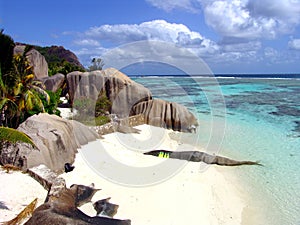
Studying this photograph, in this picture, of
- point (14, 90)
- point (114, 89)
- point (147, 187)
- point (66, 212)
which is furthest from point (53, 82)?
point (66, 212)

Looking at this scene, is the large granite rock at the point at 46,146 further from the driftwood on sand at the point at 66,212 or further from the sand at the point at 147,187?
the driftwood on sand at the point at 66,212

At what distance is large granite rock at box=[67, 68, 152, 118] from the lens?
693 inches

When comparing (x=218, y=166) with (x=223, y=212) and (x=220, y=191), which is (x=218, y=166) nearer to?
(x=220, y=191)

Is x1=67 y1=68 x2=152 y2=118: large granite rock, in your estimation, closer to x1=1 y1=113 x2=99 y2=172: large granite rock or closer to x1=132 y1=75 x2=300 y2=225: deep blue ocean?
x1=132 y1=75 x2=300 y2=225: deep blue ocean

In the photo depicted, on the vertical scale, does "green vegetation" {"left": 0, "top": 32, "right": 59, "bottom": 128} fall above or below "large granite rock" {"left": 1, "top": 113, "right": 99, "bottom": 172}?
above

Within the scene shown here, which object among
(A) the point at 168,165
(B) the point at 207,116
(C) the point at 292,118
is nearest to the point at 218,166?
(A) the point at 168,165

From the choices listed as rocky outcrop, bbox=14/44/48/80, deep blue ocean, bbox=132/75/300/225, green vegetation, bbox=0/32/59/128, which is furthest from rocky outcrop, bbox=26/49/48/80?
deep blue ocean, bbox=132/75/300/225

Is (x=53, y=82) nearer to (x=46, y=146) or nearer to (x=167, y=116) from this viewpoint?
(x=167, y=116)

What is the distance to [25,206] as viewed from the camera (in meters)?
6.27

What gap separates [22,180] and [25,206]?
1.22 metres

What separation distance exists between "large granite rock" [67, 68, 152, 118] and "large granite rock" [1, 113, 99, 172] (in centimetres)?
693

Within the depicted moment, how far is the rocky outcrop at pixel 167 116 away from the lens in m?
16.5

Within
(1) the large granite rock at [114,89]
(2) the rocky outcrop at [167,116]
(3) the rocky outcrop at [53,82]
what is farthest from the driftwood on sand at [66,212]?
(3) the rocky outcrop at [53,82]

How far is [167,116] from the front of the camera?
1670cm
